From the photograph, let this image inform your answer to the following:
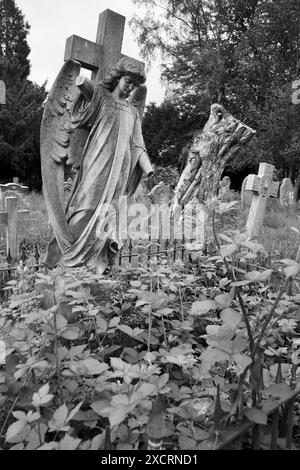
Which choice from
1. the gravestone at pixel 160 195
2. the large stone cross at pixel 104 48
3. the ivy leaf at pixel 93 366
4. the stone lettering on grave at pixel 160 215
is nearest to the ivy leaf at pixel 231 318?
the ivy leaf at pixel 93 366

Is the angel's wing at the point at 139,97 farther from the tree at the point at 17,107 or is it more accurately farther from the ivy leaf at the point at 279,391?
the tree at the point at 17,107

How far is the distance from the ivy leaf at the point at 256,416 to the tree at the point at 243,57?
17.9 metres

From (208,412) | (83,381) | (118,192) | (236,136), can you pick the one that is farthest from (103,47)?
(236,136)

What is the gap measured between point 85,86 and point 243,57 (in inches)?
769

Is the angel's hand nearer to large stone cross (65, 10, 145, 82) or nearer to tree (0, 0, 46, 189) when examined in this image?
large stone cross (65, 10, 145, 82)

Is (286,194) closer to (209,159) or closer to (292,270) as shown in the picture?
(209,159)

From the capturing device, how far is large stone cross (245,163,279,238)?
6641 mm

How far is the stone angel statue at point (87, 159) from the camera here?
334cm

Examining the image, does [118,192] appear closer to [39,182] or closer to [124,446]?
[124,446]

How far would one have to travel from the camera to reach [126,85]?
3.32m

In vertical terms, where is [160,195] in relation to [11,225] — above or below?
above

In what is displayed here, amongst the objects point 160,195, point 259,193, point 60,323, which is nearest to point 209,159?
point 160,195

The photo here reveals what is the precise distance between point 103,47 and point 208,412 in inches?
124

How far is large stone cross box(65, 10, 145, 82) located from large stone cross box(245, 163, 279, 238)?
152 inches
